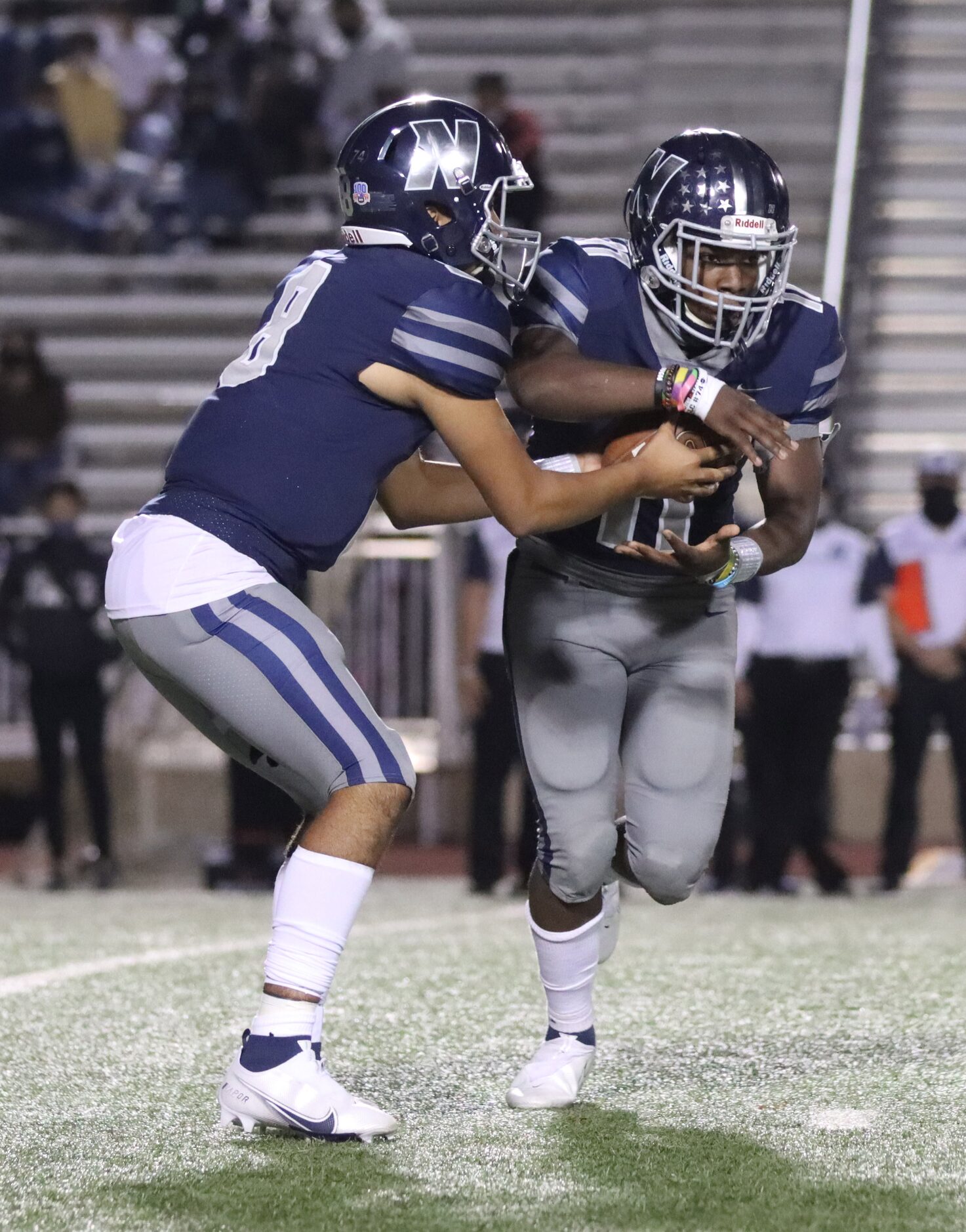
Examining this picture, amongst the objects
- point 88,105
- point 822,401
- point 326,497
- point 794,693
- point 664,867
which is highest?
point 88,105

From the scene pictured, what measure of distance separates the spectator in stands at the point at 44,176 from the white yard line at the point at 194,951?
6.37 metres

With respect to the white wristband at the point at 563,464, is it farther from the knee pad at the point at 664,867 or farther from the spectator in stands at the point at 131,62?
the spectator in stands at the point at 131,62

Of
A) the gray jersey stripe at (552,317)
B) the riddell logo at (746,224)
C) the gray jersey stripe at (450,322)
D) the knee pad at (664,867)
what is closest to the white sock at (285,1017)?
the knee pad at (664,867)

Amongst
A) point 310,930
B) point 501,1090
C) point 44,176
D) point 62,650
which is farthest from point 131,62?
point 310,930

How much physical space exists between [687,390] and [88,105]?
9.30 m

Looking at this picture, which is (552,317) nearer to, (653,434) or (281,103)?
(653,434)

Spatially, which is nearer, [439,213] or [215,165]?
[439,213]

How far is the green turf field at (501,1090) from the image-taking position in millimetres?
2664

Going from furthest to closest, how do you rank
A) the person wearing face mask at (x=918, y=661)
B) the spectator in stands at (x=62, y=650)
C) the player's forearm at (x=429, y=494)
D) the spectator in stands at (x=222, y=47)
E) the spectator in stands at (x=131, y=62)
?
the spectator in stands at (x=131, y=62) → the spectator in stands at (x=222, y=47) → the spectator in stands at (x=62, y=650) → the person wearing face mask at (x=918, y=661) → the player's forearm at (x=429, y=494)

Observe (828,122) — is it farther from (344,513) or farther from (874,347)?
(344,513)

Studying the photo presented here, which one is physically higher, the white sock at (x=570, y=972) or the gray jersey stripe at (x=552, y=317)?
the gray jersey stripe at (x=552, y=317)

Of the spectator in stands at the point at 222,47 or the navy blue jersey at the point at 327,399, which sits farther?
the spectator in stands at the point at 222,47

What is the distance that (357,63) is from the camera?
11.3m

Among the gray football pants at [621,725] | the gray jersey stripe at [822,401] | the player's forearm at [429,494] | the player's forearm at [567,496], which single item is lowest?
the gray football pants at [621,725]
